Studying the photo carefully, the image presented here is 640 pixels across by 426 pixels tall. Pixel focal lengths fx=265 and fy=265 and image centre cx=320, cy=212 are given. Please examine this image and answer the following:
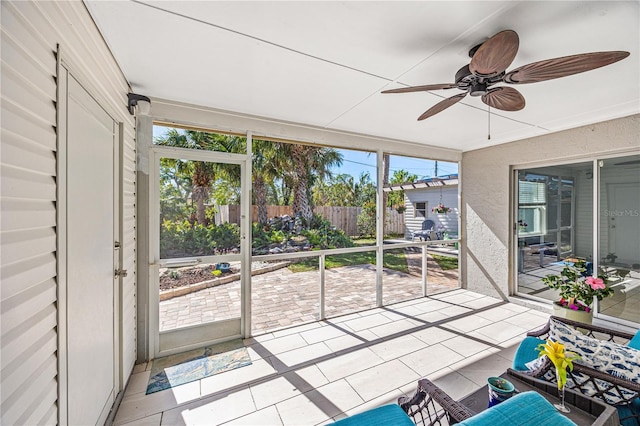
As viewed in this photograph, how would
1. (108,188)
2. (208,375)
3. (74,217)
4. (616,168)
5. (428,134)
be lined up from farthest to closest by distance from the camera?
(428,134) < (616,168) < (208,375) < (108,188) < (74,217)

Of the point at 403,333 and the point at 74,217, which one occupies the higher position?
the point at 74,217

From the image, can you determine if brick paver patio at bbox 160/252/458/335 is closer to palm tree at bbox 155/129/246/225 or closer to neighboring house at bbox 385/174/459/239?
neighboring house at bbox 385/174/459/239

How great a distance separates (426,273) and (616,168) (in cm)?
270

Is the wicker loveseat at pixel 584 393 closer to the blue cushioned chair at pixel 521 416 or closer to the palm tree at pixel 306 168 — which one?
the blue cushioned chair at pixel 521 416

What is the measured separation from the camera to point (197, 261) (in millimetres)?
2771

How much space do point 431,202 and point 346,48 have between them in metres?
3.88

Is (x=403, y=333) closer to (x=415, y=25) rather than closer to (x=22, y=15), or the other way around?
(x=415, y=25)

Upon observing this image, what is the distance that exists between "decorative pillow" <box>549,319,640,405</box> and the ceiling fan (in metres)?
1.50

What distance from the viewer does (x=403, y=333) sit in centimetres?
310

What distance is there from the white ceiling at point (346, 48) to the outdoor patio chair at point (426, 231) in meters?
2.19

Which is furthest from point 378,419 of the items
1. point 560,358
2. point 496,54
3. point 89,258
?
point 496,54

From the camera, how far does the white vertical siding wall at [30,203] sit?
2.83 feet

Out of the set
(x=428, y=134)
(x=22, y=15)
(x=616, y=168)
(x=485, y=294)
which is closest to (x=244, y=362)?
(x=22, y=15)

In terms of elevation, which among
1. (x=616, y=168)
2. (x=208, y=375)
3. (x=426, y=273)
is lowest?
(x=208, y=375)
